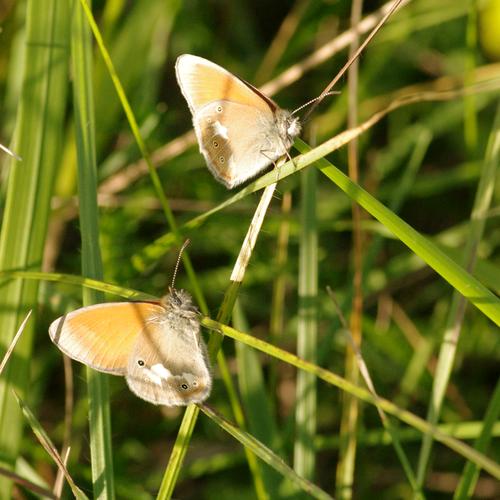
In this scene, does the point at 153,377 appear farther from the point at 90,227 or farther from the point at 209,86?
the point at 209,86

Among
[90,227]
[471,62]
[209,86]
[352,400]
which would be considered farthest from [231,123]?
[471,62]

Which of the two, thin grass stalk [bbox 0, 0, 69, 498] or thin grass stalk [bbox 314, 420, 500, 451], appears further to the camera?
thin grass stalk [bbox 314, 420, 500, 451]

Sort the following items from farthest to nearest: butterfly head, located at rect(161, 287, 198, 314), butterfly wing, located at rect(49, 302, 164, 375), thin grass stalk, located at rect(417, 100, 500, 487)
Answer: thin grass stalk, located at rect(417, 100, 500, 487) < butterfly head, located at rect(161, 287, 198, 314) < butterfly wing, located at rect(49, 302, 164, 375)

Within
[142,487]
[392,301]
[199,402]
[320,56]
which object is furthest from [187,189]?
[199,402]

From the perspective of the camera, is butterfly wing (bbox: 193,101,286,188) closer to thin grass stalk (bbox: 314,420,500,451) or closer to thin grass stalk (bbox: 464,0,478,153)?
thin grass stalk (bbox: 314,420,500,451)

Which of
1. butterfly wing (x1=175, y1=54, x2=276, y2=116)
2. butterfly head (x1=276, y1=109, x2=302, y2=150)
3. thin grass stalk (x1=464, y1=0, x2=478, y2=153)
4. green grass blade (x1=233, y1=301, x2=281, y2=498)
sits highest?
thin grass stalk (x1=464, y1=0, x2=478, y2=153)

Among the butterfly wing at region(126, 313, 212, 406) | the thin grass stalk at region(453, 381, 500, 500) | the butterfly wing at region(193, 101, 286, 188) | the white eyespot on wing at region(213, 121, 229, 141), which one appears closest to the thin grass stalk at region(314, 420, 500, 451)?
the thin grass stalk at region(453, 381, 500, 500)

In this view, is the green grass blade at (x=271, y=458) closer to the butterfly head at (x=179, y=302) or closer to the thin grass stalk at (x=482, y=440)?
the butterfly head at (x=179, y=302)
